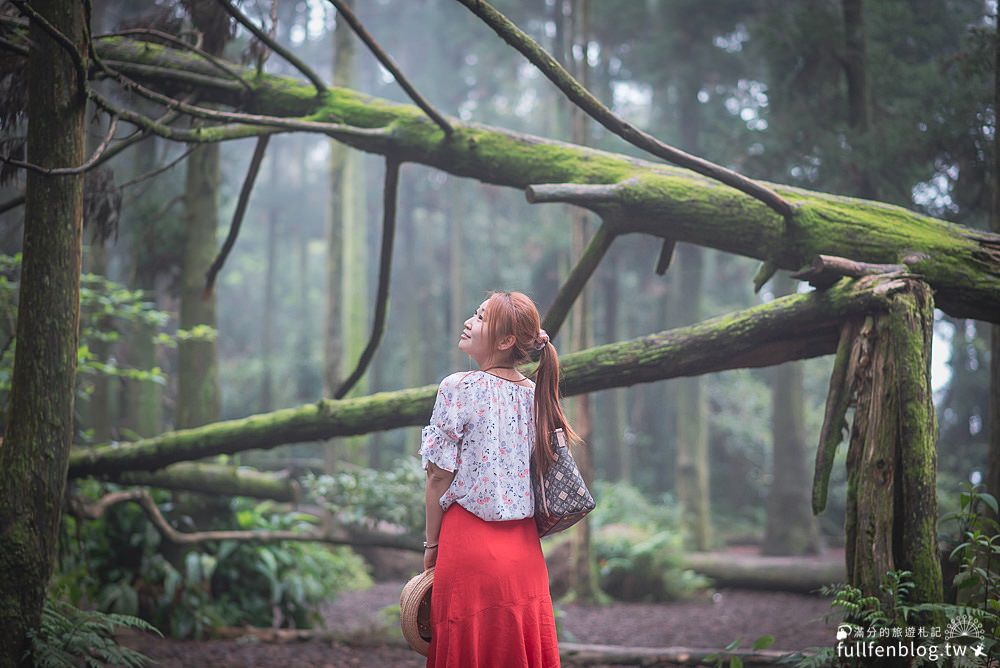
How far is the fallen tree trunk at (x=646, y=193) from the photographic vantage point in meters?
4.88

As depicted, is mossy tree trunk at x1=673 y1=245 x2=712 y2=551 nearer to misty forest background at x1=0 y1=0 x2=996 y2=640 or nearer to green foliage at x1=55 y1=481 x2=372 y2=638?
misty forest background at x1=0 y1=0 x2=996 y2=640

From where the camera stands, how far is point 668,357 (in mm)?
4891

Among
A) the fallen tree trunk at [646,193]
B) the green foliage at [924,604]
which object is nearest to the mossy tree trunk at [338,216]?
the fallen tree trunk at [646,193]

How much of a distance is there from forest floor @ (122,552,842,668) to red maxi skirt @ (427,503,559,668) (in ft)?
5.10

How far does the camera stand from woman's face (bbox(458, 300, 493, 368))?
3.45m

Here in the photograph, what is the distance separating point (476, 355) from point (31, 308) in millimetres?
2470

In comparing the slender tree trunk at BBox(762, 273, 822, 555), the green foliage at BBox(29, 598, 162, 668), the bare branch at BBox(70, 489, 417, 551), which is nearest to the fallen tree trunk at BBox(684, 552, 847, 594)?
the slender tree trunk at BBox(762, 273, 822, 555)

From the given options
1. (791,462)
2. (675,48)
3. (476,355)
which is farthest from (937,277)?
(675,48)

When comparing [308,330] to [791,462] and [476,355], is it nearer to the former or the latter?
[791,462]

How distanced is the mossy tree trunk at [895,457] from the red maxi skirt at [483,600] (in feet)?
6.32

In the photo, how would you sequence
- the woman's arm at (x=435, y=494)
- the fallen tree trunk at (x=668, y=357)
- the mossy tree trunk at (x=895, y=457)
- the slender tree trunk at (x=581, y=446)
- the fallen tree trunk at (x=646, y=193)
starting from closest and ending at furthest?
the woman's arm at (x=435, y=494), the mossy tree trunk at (x=895, y=457), the fallen tree trunk at (x=668, y=357), the fallen tree trunk at (x=646, y=193), the slender tree trunk at (x=581, y=446)

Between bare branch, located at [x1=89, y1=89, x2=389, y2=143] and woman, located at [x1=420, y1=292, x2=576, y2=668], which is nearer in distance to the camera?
woman, located at [x1=420, y1=292, x2=576, y2=668]

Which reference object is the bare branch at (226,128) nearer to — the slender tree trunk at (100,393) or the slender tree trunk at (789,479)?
the slender tree trunk at (100,393)

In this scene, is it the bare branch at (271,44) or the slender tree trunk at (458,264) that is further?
the slender tree trunk at (458,264)
